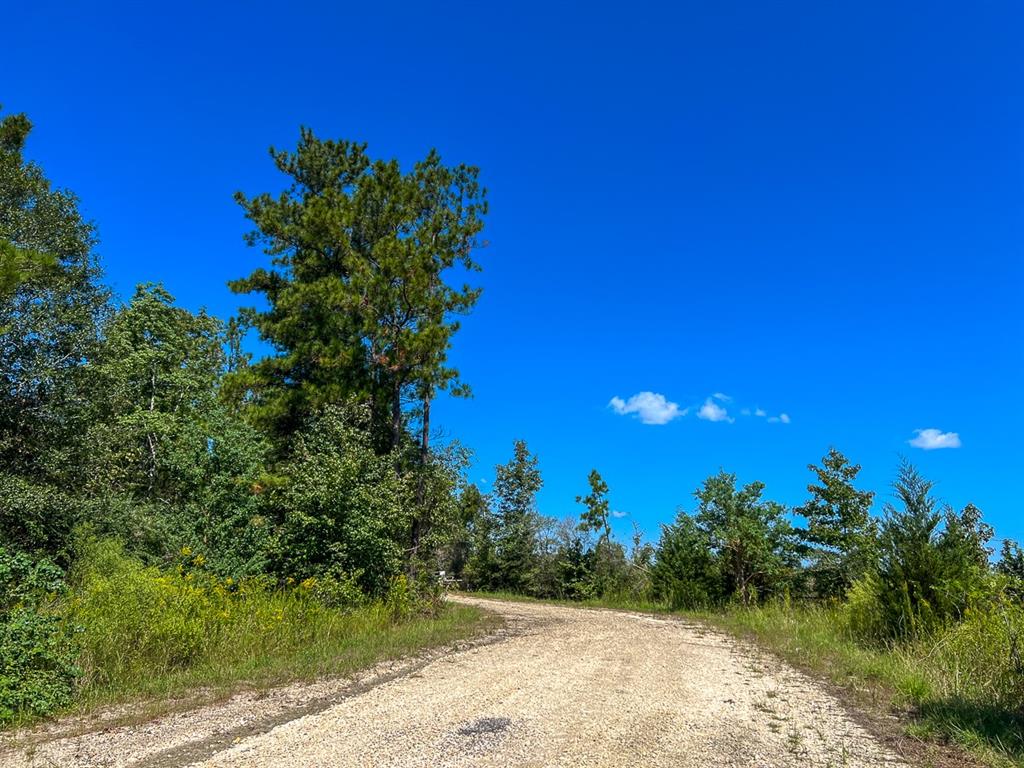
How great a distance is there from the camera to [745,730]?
5602 mm

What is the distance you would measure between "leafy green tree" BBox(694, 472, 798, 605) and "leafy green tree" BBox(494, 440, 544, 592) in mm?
14215

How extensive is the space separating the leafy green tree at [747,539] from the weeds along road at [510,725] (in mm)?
13842

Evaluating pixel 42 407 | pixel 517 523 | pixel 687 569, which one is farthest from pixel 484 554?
pixel 42 407

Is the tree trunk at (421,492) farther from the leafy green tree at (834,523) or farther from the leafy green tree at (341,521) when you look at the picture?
the leafy green tree at (834,523)

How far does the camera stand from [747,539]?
864 inches

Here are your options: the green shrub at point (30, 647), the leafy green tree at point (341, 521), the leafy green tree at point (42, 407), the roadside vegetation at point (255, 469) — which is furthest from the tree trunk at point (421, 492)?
the green shrub at point (30, 647)

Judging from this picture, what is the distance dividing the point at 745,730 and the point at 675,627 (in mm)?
10996

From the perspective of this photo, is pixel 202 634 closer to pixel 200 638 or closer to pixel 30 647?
pixel 200 638

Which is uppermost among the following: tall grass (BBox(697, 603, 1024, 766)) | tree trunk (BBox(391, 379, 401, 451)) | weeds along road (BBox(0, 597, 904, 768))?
tree trunk (BBox(391, 379, 401, 451))

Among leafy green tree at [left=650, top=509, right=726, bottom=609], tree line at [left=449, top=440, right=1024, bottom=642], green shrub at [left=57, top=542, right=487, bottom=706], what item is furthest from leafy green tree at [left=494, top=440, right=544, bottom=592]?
green shrub at [left=57, top=542, right=487, bottom=706]

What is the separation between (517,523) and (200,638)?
29798 millimetres

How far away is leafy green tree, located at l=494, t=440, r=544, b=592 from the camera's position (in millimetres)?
35250

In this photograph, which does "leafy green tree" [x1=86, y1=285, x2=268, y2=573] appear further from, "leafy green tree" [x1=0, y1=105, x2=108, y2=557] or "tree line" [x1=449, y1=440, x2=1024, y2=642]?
"tree line" [x1=449, y1=440, x2=1024, y2=642]

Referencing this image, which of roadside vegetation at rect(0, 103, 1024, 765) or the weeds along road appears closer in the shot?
the weeds along road
